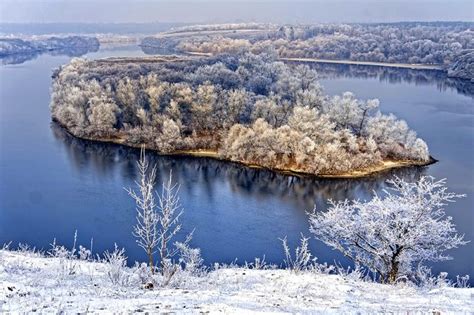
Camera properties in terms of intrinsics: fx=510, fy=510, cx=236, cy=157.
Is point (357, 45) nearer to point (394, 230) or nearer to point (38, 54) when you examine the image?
point (38, 54)

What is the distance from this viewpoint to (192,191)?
3228cm

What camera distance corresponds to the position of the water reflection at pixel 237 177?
32.2m

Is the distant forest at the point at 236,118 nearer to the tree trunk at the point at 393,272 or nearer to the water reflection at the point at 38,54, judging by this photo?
the tree trunk at the point at 393,272

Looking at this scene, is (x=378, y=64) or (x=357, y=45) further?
(x=357, y=45)

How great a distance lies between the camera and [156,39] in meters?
142

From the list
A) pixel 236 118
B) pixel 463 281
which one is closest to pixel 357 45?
pixel 236 118

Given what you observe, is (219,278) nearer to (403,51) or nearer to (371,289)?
(371,289)

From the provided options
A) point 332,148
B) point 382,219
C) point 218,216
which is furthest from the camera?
point 332,148

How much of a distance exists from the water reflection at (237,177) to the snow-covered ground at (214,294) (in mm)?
18344

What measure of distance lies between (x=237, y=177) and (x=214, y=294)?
26.6m

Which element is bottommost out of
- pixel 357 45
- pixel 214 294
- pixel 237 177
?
pixel 237 177

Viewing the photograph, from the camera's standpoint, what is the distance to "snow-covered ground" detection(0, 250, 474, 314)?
802cm

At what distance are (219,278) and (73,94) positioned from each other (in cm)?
4103

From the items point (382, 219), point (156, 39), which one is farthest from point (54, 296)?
point (156, 39)
